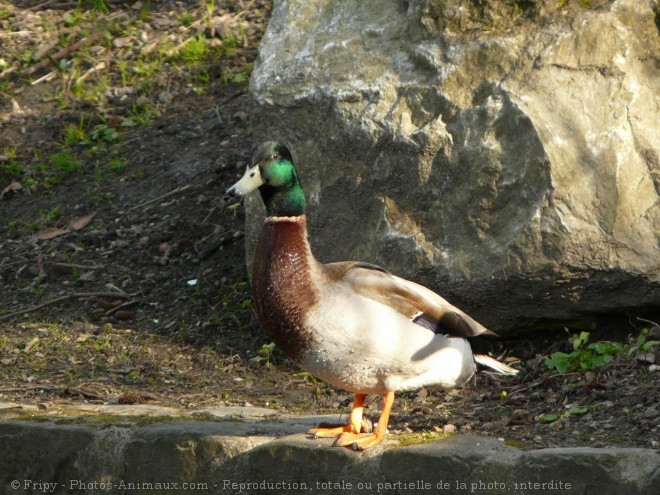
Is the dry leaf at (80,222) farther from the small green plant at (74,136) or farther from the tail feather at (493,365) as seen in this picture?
the tail feather at (493,365)

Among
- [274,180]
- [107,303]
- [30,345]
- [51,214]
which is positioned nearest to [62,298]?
[107,303]

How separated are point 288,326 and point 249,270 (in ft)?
5.99

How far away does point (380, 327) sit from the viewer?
3.72 m

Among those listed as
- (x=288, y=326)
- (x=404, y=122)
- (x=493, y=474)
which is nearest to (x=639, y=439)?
(x=493, y=474)

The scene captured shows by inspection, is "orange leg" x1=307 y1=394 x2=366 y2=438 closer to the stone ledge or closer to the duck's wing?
the stone ledge

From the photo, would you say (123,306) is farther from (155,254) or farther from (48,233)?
(48,233)

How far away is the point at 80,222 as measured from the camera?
6.62 m

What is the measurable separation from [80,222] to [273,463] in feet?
11.5

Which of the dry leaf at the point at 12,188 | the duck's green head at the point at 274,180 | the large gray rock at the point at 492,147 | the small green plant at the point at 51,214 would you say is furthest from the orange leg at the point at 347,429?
the dry leaf at the point at 12,188

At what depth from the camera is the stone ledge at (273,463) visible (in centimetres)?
305

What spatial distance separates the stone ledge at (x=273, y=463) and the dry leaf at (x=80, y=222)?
2670 millimetres

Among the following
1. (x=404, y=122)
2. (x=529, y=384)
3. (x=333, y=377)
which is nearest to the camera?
(x=333, y=377)

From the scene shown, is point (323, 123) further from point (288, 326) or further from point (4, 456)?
point (4, 456)

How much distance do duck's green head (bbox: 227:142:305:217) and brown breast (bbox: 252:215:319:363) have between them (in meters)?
0.06
